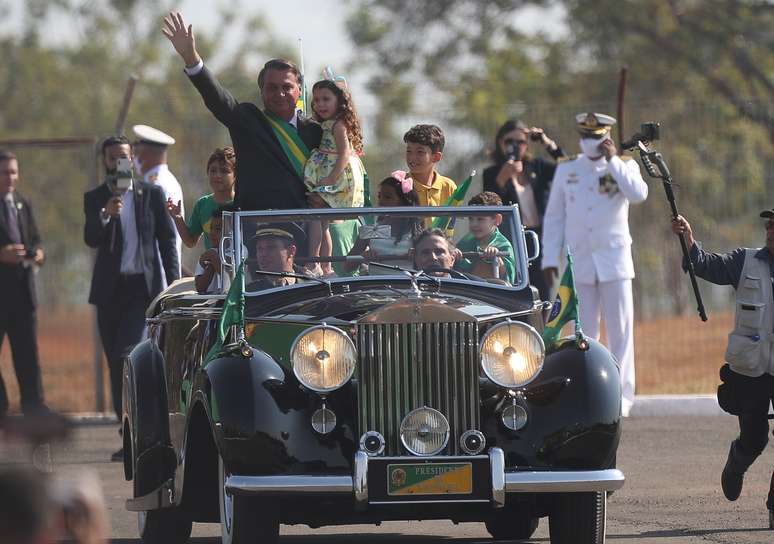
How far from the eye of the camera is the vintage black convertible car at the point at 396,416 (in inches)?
285

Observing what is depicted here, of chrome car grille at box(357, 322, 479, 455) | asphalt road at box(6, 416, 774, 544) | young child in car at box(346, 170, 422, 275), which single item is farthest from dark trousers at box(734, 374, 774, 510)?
chrome car grille at box(357, 322, 479, 455)

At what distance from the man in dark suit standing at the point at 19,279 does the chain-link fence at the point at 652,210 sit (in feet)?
4.43

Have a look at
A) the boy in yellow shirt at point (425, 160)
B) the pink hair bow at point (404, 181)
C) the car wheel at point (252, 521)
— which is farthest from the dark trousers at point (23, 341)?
the car wheel at point (252, 521)

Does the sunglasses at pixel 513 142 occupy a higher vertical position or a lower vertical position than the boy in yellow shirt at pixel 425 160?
higher

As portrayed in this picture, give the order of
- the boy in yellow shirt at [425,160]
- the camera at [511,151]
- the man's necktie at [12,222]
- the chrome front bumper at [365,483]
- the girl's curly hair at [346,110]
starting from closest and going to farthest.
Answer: the chrome front bumper at [365,483]
the girl's curly hair at [346,110]
the boy in yellow shirt at [425,160]
the camera at [511,151]
the man's necktie at [12,222]

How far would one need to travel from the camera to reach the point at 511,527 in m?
8.87

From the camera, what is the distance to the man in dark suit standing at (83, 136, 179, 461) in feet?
41.9

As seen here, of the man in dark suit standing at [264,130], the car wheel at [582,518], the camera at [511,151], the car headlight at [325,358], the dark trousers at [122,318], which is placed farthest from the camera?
the camera at [511,151]

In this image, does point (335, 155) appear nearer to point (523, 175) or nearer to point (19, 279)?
point (523, 175)

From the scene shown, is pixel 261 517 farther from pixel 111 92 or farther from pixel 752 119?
pixel 111 92

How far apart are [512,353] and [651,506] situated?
2.71 metres

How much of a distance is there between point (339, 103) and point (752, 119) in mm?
7960

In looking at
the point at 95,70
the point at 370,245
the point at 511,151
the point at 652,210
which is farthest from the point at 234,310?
the point at 95,70

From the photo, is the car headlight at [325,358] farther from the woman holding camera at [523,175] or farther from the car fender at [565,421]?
the woman holding camera at [523,175]
